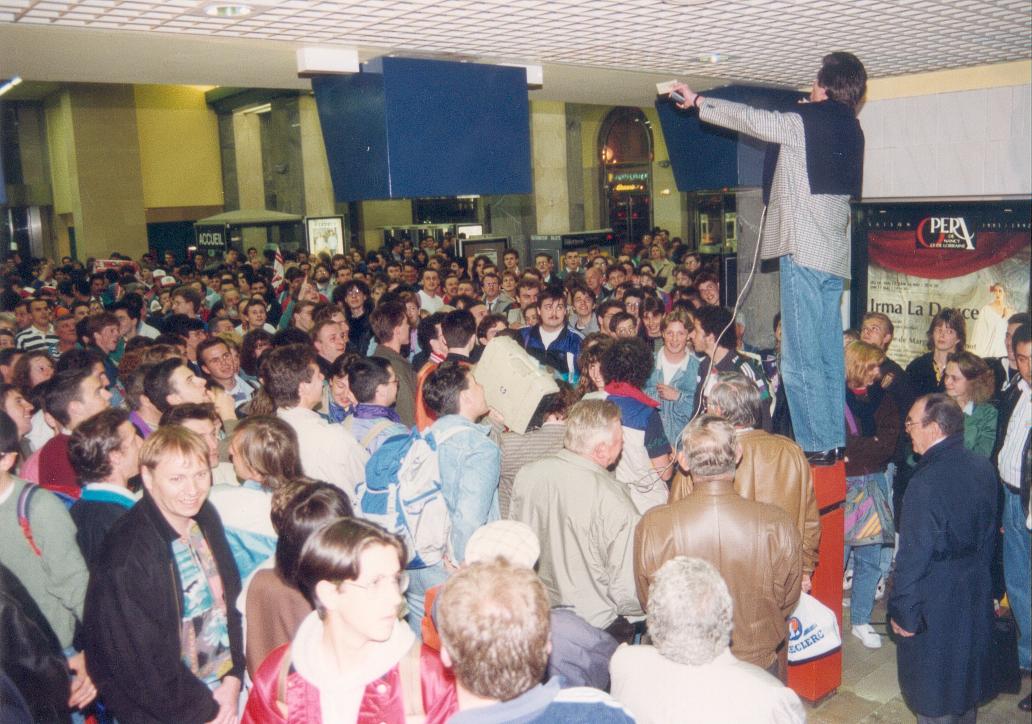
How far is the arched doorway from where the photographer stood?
80.8 ft

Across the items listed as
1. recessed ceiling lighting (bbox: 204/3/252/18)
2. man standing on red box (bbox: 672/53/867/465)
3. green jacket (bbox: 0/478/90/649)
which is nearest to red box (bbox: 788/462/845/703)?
man standing on red box (bbox: 672/53/867/465)

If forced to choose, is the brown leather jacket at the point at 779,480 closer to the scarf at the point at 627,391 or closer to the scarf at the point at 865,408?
the scarf at the point at 627,391

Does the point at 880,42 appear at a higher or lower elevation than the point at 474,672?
higher

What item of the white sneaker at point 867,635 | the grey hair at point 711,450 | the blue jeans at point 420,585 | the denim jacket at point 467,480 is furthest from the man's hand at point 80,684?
the white sneaker at point 867,635

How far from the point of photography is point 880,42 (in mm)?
4500

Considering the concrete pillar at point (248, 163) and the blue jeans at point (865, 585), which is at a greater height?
the concrete pillar at point (248, 163)

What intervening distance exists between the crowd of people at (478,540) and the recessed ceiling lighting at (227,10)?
161 centimetres

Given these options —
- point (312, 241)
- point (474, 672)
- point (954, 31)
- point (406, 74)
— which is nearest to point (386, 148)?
point (406, 74)

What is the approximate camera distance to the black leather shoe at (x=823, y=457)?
4082 mm

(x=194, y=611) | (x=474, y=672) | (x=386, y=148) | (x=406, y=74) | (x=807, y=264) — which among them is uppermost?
(x=406, y=74)

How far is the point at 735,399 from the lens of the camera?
375cm

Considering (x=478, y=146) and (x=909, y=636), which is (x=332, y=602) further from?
(x=478, y=146)

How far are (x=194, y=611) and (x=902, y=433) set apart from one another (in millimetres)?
3935

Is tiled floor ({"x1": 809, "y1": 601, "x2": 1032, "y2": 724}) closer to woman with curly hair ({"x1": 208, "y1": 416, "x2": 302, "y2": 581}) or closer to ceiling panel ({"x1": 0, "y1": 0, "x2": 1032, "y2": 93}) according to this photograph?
woman with curly hair ({"x1": 208, "y1": 416, "x2": 302, "y2": 581})
